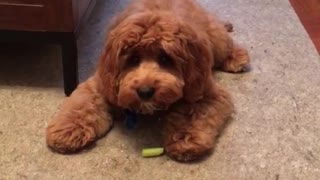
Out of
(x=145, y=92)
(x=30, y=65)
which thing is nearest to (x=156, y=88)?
(x=145, y=92)

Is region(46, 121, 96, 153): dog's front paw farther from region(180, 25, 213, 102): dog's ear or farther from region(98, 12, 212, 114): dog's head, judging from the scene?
region(180, 25, 213, 102): dog's ear

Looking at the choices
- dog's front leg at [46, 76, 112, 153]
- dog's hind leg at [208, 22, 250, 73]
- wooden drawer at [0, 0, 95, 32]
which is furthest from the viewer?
dog's hind leg at [208, 22, 250, 73]

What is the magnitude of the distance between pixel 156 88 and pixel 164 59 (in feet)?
0.27

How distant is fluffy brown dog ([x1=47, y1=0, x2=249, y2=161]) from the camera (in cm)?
134

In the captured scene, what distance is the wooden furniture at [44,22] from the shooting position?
1538 mm

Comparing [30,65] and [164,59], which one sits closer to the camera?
[164,59]

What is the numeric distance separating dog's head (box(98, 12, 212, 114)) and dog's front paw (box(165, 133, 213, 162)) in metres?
0.10

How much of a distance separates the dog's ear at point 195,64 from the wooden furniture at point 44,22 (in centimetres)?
37

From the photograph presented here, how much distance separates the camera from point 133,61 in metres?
1.38

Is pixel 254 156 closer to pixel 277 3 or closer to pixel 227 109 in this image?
pixel 227 109

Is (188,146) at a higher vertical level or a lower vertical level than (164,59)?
lower

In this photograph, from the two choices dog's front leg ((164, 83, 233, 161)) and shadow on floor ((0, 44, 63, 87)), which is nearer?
dog's front leg ((164, 83, 233, 161))

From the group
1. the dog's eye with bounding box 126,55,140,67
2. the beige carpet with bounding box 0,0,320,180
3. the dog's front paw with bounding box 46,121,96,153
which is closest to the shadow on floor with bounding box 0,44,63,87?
the beige carpet with bounding box 0,0,320,180

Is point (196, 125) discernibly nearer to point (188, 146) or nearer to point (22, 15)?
point (188, 146)
